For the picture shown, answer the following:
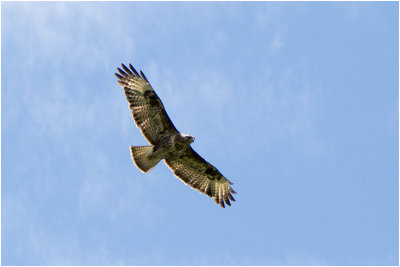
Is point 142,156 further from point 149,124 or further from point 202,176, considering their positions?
point 202,176

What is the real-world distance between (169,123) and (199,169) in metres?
1.82

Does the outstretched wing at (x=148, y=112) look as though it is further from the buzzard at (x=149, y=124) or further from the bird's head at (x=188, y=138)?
the bird's head at (x=188, y=138)

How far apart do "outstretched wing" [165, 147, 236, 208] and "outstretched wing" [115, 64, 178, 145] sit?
1.01 meters

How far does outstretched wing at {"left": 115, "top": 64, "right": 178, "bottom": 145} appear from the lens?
698 inches

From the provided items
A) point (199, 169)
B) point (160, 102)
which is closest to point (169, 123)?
point (160, 102)

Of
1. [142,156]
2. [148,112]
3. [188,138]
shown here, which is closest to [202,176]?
[188,138]

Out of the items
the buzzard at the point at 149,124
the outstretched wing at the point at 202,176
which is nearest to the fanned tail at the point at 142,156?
the buzzard at the point at 149,124

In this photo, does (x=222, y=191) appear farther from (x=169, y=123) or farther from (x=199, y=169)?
(x=169, y=123)

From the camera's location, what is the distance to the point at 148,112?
17.8 m

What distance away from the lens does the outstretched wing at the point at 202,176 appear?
18.7 metres

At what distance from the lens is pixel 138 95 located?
1781 cm

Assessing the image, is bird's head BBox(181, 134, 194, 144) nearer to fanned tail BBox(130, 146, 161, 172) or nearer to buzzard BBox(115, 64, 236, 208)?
buzzard BBox(115, 64, 236, 208)

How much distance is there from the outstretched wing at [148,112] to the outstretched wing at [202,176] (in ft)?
3.30

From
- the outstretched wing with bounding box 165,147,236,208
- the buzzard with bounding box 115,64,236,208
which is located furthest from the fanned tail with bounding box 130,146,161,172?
the outstretched wing with bounding box 165,147,236,208
